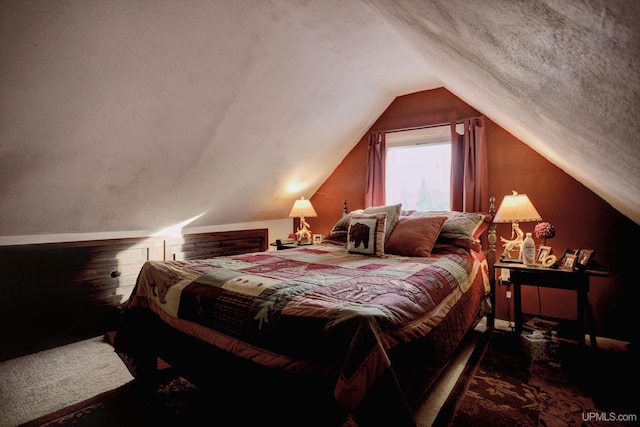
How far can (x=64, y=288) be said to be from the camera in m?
2.77

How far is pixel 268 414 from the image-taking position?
1408 millimetres

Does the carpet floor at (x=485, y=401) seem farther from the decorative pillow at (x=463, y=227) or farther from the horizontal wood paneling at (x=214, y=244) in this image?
the horizontal wood paneling at (x=214, y=244)

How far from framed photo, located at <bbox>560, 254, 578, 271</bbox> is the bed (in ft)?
2.02

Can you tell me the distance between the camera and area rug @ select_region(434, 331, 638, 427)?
167cm

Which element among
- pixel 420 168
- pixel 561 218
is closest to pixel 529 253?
pixel 561 218

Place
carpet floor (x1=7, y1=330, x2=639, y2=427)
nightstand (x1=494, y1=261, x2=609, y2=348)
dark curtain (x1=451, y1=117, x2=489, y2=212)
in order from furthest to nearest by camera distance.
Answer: dark curtain (x1=451, y1=117, x2=489, y2=212) → nightstand (x1=494, y1=261, x2=609, y2=348) → carpet floor (x1=7, y1=330, x2=639, y2=427)

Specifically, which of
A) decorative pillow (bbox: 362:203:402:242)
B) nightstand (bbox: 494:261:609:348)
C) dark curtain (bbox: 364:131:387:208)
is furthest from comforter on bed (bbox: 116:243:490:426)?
dark curtain (bbox: 364:131:387:208)

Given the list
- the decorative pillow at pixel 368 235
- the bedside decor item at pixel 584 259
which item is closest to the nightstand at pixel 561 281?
the bedside decor item at pixel 584 259

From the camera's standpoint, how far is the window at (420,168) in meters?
3.81

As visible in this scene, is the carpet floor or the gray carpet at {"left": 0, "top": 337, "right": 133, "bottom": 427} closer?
the carpet floor

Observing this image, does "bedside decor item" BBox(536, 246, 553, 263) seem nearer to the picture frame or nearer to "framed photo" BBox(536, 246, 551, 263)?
"framed photo" BBox(536, 246, 551, 263)
